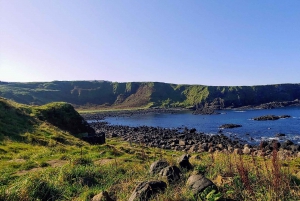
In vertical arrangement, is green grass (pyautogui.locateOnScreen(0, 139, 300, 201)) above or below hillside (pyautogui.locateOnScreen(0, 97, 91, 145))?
above

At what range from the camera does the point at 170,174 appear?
9125 mm

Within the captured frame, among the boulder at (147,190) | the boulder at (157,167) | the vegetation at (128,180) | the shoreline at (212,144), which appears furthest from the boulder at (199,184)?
the shoreline at (212,144)

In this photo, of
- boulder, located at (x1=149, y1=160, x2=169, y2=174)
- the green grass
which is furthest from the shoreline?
the green grass

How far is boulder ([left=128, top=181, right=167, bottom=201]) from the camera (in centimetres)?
729

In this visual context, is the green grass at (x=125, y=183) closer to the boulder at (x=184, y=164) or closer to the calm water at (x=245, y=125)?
the boulder at (x=184, y=164)

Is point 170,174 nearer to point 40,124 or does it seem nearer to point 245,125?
point 40,124

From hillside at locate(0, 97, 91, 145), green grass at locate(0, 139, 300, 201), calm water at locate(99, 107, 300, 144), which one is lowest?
calm water at locate(99, 107, 300, 144)

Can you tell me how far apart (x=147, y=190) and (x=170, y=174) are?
1.83 m

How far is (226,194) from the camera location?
734cm

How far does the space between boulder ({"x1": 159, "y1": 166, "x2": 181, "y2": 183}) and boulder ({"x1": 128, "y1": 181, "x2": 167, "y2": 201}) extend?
0.73 meters

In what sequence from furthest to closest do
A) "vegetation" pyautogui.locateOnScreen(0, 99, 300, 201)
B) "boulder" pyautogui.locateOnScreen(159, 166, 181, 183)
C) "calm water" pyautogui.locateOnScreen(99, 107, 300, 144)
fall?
"calm water" pyautogui.locateOnScreen(99, 107, 300, 144) < "boulder" pyautogui.locateOnScreen(159, 166, 181, 183) < "vegetation" pyautogui.locateOnScreen(0, 99, 300, 201)

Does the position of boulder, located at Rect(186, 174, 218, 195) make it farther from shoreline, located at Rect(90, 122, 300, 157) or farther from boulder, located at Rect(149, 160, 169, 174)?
shoreline, located at Rect(90, 122, 300, 157)

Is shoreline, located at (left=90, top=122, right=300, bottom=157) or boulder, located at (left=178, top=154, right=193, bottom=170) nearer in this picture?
boulder, located at (left=178, top=154, right=193, bottom=170)

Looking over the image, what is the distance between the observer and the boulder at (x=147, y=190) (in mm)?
7293
